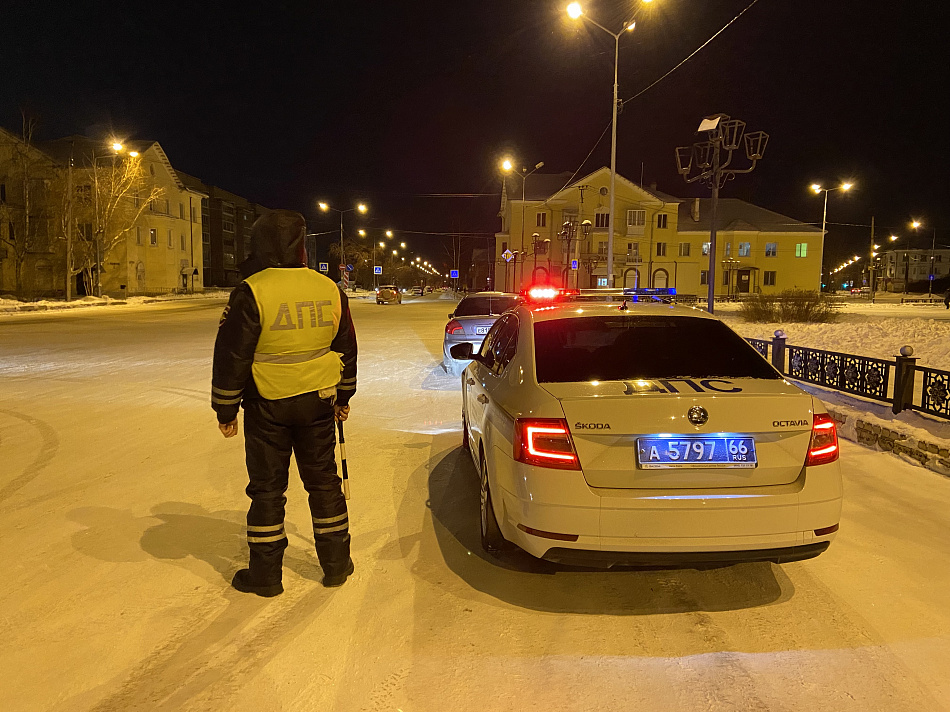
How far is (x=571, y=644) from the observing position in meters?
3.20

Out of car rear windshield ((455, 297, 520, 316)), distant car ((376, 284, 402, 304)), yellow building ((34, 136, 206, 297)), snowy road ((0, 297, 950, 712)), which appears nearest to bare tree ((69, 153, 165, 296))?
yellow building ((34, 136, 206, 297))

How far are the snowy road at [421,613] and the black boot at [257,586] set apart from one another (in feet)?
0.21

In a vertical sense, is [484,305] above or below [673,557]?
above

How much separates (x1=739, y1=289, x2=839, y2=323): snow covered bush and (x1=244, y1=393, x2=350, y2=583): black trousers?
65.0 ft

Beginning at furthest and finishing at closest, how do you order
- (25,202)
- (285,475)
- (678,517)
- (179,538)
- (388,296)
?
(388,296) → (25,202) → (179,538) → (285,475) → (678,517)

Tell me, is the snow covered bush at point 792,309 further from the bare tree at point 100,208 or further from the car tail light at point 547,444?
the bare tree at point 100,208

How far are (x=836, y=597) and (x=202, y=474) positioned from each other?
5.04 meters

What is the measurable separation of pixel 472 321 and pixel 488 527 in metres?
7.76

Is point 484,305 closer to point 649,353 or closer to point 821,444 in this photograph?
point 649,353

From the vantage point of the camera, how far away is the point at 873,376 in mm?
7973

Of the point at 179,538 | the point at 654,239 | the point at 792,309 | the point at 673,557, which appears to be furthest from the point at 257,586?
the point at 654,239

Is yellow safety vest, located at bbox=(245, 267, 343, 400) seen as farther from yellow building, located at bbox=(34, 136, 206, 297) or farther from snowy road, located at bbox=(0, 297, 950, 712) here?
yellow building, located at bbox=(34, 136, 206, 297)

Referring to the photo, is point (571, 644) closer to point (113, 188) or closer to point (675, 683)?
point (675, 683)

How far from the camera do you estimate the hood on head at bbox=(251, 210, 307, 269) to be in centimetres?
358
